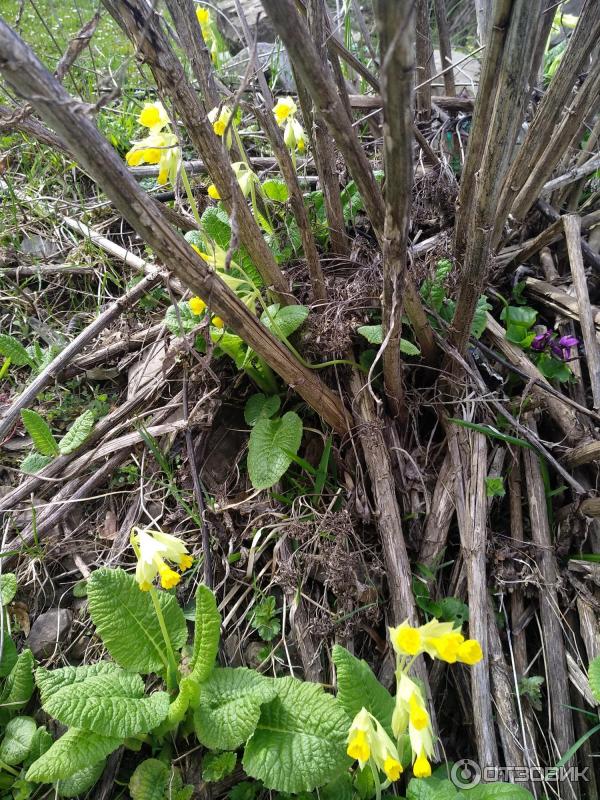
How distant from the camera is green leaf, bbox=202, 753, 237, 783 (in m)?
1.32

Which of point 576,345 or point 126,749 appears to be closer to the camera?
point 126,749

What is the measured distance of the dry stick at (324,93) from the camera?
820 mm

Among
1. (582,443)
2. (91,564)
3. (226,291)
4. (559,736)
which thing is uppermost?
(226,291)

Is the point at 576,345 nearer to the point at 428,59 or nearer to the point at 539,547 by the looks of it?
the point at 539,547

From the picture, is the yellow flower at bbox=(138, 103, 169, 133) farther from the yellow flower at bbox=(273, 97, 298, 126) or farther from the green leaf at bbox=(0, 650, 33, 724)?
the green leaf at bbox=(0, 650, 33, 724)

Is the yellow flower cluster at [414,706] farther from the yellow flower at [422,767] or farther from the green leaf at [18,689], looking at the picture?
the green leaf at [18,689]

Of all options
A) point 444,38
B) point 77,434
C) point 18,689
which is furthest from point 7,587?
point 444,38

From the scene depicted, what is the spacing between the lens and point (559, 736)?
136cm

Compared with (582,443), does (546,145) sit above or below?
above

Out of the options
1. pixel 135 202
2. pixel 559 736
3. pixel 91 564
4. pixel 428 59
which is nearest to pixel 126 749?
pixel 91 564

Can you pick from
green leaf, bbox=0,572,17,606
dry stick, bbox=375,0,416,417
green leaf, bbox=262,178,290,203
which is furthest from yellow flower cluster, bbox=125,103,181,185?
green leaf, bbox=0,572,17,606

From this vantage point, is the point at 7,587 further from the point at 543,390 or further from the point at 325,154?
the point at 543,390

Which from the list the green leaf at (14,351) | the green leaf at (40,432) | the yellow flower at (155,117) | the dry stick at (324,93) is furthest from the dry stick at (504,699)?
the green leaf at (14,351)

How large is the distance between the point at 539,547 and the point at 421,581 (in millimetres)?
347
